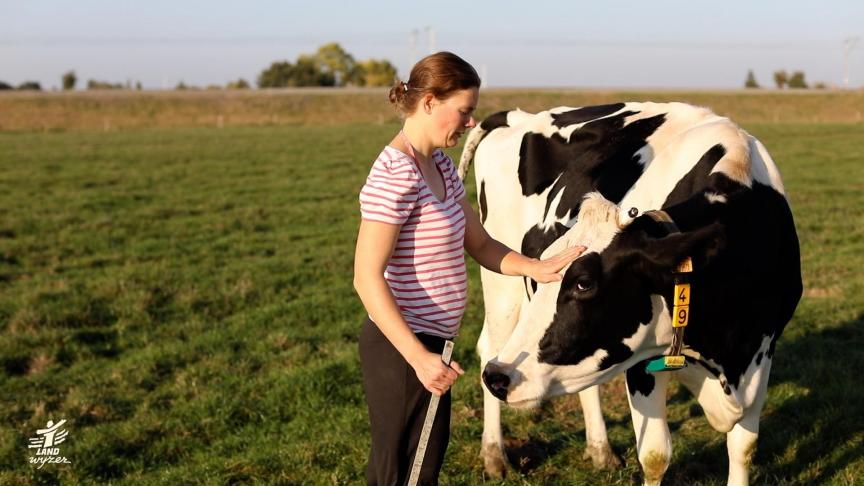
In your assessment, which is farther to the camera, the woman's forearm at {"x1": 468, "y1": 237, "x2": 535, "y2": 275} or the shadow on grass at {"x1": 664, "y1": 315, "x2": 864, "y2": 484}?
the shadow on grass at {"x1": 664, "y1": 315, "x2": 864, "y2": 484}

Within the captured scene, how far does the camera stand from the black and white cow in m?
3.18

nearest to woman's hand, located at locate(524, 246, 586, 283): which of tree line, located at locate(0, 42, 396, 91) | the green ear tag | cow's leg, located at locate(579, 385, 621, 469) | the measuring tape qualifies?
the measuring tape

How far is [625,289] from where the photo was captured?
3.20 meters

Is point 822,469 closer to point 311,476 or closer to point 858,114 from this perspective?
point 311,476

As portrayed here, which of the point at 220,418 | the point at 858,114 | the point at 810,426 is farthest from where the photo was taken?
the point at 858,114

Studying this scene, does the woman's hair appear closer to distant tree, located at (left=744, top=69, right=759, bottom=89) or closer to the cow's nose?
the cow's nose

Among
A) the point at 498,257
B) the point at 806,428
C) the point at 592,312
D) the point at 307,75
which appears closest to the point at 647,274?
the point at 592,312

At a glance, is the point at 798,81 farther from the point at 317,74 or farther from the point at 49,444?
the point at 49,444

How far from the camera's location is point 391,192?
288 centimetres

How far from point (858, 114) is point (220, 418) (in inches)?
1833

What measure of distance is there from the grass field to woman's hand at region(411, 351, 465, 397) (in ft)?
6.43

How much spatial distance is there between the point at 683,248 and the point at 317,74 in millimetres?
90184

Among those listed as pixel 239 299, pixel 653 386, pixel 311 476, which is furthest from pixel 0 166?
pixel 653 386

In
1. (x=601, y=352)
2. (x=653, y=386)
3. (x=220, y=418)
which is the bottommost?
(x=220, y=418)
